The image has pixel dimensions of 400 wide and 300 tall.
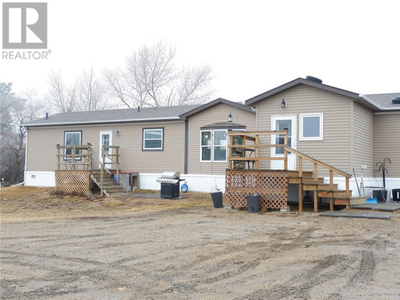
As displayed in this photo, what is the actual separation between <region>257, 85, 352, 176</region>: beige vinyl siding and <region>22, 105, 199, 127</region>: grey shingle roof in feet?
17.7

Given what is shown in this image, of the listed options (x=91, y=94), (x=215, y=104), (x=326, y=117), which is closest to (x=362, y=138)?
(x=326, y=117)

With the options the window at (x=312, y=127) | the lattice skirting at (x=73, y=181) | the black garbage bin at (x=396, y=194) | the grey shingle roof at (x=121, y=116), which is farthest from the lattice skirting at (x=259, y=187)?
the lattice skirting at (x=73, y=181)

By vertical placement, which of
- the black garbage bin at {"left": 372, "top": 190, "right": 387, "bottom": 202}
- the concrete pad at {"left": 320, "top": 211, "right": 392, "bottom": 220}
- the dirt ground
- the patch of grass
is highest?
the black garbage bin at {"left": 372, "top": 190, "right": 387, "bottom": 202}

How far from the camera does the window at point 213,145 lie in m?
16.4

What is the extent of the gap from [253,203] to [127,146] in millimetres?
8755

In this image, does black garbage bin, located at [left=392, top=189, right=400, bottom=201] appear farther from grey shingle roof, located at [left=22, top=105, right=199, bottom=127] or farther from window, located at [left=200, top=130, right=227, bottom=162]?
grey shingle roof, located at [left=22, top=105, right=199, bottom=127]

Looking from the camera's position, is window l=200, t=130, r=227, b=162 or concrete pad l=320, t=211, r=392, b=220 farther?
window l=200, t=130, r=227, b=162

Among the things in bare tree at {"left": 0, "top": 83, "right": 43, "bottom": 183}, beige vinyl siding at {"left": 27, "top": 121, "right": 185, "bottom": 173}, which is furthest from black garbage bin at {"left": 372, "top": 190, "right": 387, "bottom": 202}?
bare tree at {"left": 0, "top": 83, "right": 43, "bottom": 183}

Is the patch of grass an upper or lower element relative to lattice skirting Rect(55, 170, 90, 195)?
lower

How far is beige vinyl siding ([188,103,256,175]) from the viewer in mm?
16109

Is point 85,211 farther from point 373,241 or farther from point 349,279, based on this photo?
point 349,279

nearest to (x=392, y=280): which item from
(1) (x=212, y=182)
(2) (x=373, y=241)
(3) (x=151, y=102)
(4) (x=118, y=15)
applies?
(2) (x=373, y=241)

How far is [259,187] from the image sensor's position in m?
11.7

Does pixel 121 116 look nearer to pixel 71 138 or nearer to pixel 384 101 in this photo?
pixel 71 138
